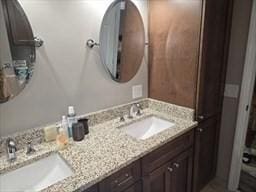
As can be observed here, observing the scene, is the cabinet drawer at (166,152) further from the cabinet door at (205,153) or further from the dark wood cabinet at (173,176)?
the cabinet door at (205,153)

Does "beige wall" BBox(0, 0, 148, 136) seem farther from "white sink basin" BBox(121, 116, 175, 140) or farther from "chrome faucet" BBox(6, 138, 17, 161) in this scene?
"white sink basin" BBox(121, 116, 175, 140)

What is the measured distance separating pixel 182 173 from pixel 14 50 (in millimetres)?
1521

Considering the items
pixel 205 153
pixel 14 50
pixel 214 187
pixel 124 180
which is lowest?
pixel 214 187

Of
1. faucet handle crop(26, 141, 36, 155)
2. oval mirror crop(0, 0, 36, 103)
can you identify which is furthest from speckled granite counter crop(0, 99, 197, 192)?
oval mirror crop(0, 0, 36, 103)

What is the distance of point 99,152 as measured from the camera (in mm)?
1147

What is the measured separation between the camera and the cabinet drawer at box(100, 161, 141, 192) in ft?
3.29

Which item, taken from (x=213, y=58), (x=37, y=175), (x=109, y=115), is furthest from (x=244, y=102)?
(x=37, y=175)

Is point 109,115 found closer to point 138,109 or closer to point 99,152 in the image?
point 138,109

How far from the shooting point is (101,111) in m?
1.57

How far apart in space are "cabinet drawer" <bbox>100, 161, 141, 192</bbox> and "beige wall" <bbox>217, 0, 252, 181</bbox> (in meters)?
1.28

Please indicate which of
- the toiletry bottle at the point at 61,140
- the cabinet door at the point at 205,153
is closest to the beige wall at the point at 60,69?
the toiletry bottle at the point at 61,140

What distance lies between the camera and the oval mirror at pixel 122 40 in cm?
152

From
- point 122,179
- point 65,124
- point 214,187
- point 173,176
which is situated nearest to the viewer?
point 122,179

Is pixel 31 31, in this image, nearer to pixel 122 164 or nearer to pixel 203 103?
pixel 122 164
